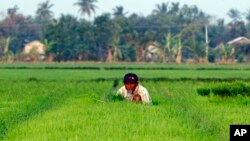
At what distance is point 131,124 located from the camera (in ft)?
24.4

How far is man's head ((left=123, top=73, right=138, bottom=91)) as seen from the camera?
10.0 m

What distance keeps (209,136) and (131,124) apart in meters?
1.07

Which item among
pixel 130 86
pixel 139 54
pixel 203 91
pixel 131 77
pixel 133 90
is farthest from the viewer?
pixel 139 54

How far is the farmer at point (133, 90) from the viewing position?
33.1ft

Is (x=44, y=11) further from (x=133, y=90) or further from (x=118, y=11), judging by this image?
(x=133, y=90)

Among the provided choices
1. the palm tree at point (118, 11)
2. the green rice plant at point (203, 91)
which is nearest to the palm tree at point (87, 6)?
the palm tree at point (118, 11)

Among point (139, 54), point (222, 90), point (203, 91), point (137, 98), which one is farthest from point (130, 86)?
point (139, 54)

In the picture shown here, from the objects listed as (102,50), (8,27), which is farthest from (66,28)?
(8,27)

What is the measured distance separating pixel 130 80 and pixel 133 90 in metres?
0.37

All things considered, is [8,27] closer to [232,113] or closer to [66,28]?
[66,28]

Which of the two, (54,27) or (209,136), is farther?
(54,27)

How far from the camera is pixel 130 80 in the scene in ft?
33.1

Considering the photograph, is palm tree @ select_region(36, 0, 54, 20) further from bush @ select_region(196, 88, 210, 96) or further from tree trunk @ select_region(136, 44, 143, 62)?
bush @ select_region(196, 88, 210, 96)

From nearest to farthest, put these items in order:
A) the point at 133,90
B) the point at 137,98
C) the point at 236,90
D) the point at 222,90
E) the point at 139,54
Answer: the point at 133,90, the point at 137,98, the point at 236,90, the point at 222,90, the point at 139,54
